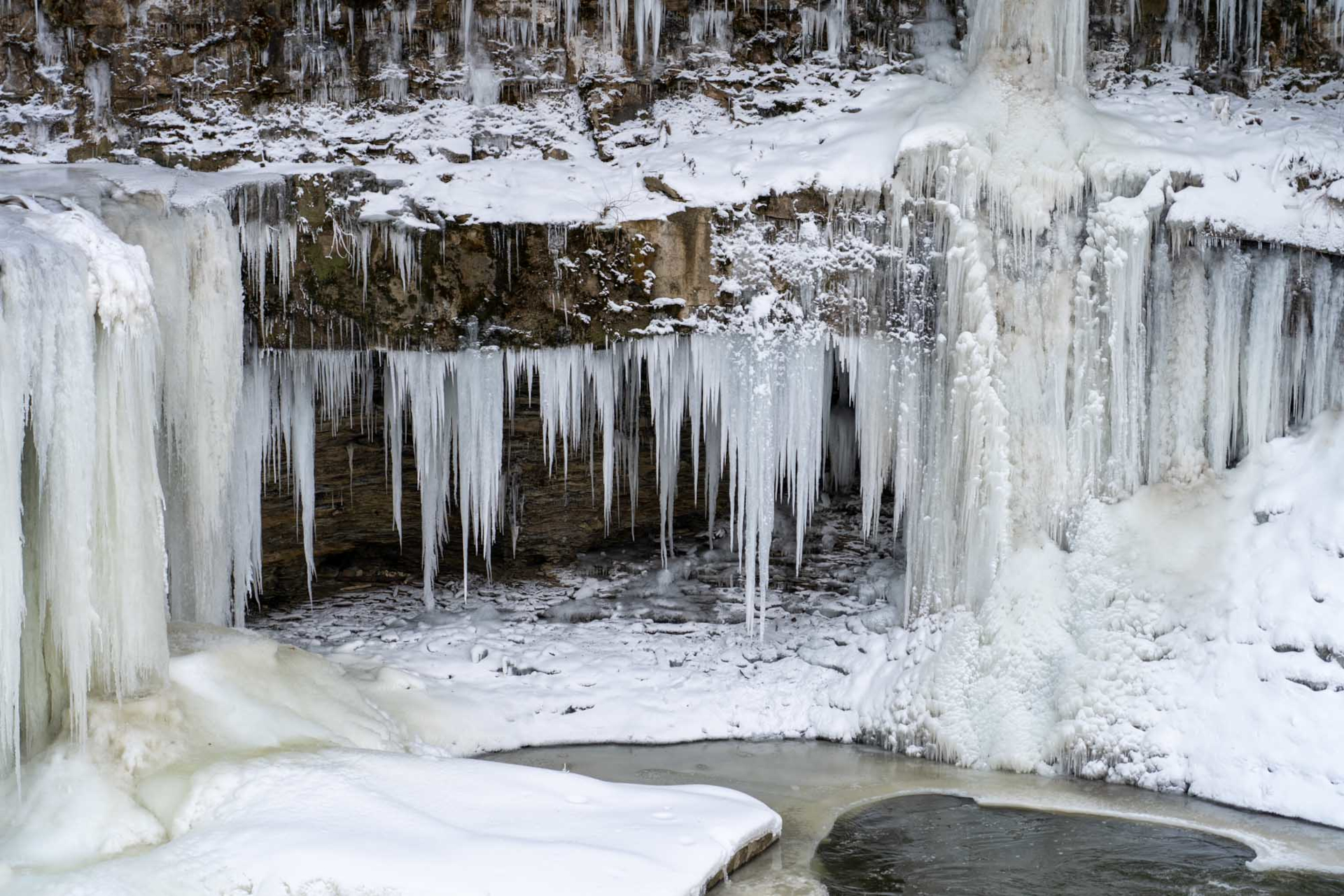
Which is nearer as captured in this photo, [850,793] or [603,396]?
[850,793]

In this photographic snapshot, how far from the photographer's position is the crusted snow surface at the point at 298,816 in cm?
580

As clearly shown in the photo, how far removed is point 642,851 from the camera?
6.38 m

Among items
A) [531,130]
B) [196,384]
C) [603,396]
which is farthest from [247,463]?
A: [531,130]

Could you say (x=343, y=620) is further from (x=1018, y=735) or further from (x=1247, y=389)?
(x=1247, y=389)

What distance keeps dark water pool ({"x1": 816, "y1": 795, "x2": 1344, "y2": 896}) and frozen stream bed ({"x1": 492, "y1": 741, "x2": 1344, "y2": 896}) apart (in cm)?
7

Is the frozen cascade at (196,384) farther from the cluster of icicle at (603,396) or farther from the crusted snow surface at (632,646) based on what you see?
the crusted snow surface at (632,646)

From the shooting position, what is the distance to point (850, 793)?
8.38m

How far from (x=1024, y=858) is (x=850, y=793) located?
1.44 metres

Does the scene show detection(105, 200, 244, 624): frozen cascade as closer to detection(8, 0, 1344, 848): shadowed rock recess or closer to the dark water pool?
detection(8, 0, 1344, 848): shadowed rock recess

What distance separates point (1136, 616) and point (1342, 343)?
2324mm

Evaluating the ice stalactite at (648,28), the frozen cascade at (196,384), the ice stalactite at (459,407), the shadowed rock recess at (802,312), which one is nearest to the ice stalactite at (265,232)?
the shadowed rock recess at (802,312)

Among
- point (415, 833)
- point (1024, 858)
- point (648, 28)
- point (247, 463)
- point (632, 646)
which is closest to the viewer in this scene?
point (415, 833)

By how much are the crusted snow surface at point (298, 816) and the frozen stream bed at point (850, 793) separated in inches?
15.7

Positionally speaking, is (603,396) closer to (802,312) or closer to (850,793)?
(802,312)
